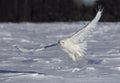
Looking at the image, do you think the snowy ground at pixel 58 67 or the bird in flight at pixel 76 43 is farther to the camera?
the snowy ground at pixel 58 67

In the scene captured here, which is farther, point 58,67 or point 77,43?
point 58,67

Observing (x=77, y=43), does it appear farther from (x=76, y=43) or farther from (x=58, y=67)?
(x=58, y=67)

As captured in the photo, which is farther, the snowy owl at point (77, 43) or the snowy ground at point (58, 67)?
the snowy ground at point (58, 67)

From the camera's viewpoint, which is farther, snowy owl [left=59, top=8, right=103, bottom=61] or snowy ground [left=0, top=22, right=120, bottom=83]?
snowy ground [left=0, top=22, right=120, bottom=83]

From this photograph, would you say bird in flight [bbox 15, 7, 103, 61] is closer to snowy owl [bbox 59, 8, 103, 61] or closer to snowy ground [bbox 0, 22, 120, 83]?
snowy owl [bbox 59, 8, 103, 61]

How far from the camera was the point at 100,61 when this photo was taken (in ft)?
32.1

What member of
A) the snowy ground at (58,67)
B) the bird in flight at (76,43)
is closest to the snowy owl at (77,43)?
the bird in flight at (76,43)

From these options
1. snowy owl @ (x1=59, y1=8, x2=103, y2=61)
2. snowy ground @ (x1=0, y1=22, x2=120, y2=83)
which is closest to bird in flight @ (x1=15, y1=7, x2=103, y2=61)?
snowy owl @ (x1=59, y1=8, x2=103, y2=61)

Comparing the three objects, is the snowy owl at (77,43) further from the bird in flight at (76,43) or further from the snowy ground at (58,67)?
the snowy ground at (58,67)

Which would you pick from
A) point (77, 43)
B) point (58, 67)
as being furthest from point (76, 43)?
point (58, 67)

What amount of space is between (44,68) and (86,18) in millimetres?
27764

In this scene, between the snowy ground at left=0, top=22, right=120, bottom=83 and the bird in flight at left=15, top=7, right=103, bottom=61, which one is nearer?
the bird in flight at left=15, top=7, right=103, bottom=61

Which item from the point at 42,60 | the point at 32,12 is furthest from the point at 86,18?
the point at 42,60

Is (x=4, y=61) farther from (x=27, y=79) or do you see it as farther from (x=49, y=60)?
(x=27, y=79)
